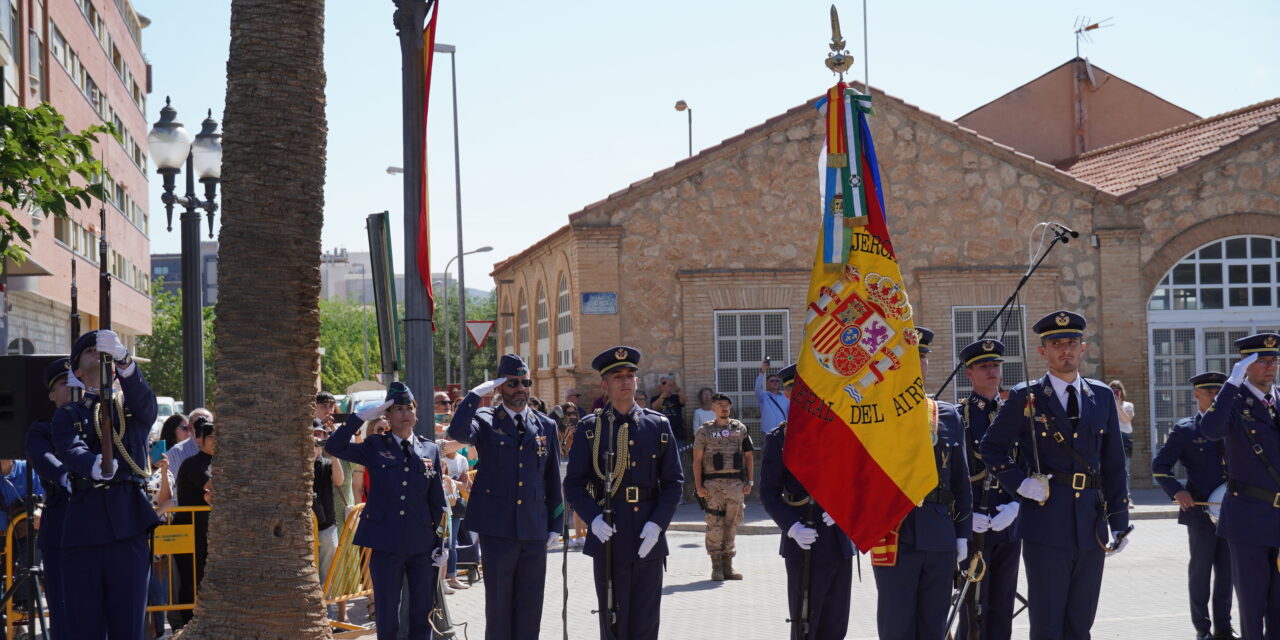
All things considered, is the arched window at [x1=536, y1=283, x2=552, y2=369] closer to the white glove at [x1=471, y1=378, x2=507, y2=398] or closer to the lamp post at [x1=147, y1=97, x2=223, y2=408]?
the lamp post at [x1=147, y1=97, x2=223, y2=408]

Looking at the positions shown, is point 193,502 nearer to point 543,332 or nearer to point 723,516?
point 723,516

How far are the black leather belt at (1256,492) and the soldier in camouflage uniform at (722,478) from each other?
18.7 ft

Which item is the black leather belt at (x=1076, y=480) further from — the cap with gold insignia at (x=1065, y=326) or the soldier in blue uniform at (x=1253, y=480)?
the soldier in blue uniform at (x=1253, y=480)

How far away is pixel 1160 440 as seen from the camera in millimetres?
23297

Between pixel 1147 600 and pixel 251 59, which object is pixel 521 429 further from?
pixel 1147 600

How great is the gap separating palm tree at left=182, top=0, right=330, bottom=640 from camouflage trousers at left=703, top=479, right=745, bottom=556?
6815 mm

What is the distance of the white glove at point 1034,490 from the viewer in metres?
7.84

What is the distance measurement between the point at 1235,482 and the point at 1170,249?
1536cm

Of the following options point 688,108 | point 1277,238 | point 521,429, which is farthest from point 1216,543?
point 688,108

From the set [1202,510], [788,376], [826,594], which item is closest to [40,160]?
[788,376]

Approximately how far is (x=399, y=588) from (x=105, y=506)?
202cm

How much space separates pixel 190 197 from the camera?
1453cm

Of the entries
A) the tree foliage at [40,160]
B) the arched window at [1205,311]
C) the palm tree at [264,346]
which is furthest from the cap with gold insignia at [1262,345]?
the arched window at [1205,311]

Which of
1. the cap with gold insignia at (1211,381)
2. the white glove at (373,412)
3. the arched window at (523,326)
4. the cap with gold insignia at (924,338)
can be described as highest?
the arched window at (523,326)
